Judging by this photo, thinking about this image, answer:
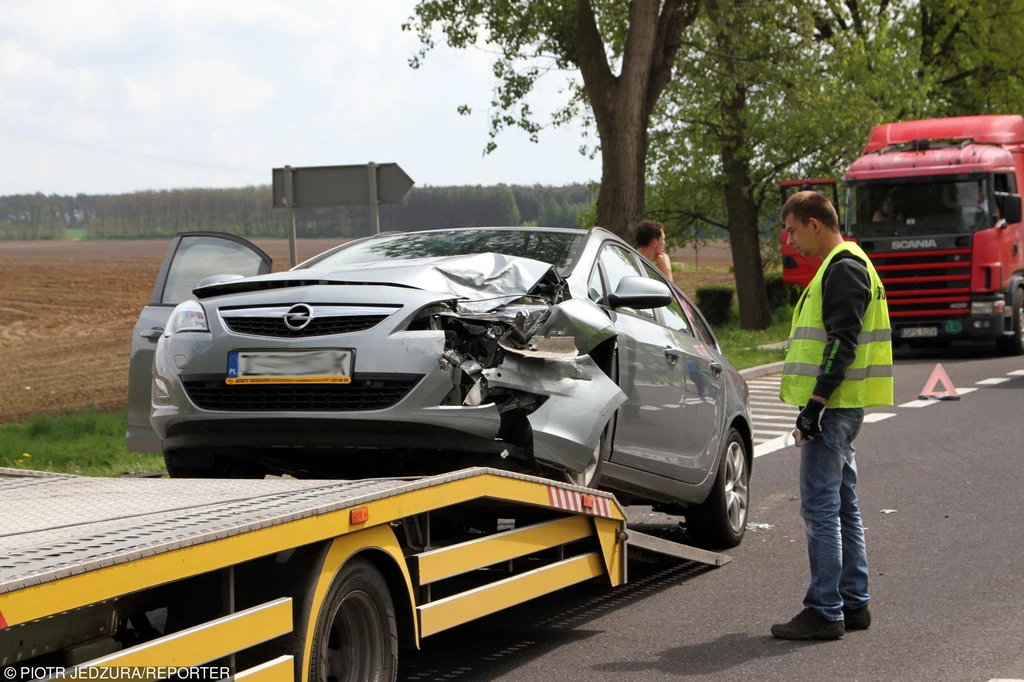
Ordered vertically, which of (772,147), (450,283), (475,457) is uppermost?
(772,147)

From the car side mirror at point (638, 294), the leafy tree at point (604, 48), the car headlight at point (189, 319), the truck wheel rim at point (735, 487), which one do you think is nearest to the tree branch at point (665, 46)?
the leafy tree at point (604, 48)

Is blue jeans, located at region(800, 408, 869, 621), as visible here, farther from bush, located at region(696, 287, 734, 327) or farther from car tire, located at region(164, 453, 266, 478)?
bush, located at region(696, 287, 734, 327)

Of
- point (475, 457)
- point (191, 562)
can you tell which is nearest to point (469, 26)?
point (475, 457)

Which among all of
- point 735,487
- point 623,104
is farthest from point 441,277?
point 623,104

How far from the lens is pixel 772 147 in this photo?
31.7 meters

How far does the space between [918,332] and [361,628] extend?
62.5 feet

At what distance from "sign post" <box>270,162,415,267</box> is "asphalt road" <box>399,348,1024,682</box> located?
4.32 meters

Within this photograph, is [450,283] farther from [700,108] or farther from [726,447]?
[700,108]

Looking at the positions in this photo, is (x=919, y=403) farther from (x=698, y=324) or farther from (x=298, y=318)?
(x=298, y=318)

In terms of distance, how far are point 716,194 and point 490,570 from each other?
28.6 metres

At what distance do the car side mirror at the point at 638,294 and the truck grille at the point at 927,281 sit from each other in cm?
1562

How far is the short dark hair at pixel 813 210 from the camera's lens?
5.95 metres

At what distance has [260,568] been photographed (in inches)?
155

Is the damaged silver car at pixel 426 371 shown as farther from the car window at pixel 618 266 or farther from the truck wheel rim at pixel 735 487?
the truck wheel rim at pixel 735 487
